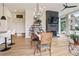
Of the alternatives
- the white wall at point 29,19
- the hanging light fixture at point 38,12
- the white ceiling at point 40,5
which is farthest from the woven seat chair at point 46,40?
the white ceiling at point 40,5

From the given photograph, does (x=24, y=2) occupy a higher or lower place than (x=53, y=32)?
higher

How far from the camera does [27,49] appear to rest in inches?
117

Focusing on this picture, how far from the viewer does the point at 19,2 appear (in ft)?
9.59

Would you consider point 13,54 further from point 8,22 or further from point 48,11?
point 48,11

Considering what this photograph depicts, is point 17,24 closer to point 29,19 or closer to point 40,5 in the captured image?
point 29,19

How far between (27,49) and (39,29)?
416 millimetres

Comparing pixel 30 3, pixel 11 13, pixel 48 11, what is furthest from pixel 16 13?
pixel 48 11

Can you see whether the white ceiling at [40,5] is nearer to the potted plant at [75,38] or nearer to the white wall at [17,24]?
the white wall at [17,24]

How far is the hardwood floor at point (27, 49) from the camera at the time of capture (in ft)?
9.69

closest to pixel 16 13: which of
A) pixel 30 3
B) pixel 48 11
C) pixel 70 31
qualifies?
pixel 30 3

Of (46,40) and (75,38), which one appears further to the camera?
(46,40)

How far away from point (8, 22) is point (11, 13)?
0.17m

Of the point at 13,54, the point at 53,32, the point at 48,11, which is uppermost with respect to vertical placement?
the point at 48,11

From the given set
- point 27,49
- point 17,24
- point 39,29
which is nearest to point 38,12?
point 39,29
